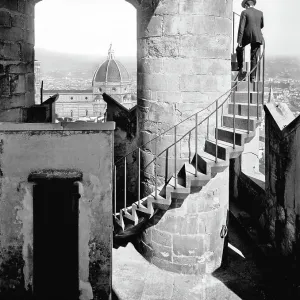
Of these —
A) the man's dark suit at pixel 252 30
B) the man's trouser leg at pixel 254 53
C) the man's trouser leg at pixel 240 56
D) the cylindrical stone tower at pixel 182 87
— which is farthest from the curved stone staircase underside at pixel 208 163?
the man's dark suit at pixel 252 30

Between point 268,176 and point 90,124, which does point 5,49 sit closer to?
point 90,124

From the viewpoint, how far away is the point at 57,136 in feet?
18.1

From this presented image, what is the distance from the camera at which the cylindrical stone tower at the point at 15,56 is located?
9047 millimetres

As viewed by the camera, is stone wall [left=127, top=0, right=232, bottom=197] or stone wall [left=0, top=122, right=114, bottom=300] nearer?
stone wall [left=0, top=122, right=114, bottom=300]

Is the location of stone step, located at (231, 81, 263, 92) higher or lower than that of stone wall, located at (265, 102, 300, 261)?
higher

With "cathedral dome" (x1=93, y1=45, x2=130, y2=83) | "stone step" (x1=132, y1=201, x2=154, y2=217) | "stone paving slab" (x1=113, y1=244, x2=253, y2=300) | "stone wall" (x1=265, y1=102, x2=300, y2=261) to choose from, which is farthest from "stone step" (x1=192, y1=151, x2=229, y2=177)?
"cathedral dome" (x1=93, y1=45, x2=130, y2=83)

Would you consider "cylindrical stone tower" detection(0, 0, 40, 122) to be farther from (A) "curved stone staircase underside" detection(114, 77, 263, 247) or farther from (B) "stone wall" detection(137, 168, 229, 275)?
(B) "stone wall" detection(137, 168, 229, 275)

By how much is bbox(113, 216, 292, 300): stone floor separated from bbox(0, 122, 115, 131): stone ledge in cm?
415

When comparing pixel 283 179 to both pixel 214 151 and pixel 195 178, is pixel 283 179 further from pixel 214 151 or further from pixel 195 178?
pixel 195 178

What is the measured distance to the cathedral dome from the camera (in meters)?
79.9

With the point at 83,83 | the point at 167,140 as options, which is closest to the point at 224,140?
the point at 167,140

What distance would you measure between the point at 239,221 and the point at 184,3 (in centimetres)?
604

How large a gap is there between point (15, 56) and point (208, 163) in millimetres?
4623

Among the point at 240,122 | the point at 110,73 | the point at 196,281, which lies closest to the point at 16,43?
the point at 240,122
